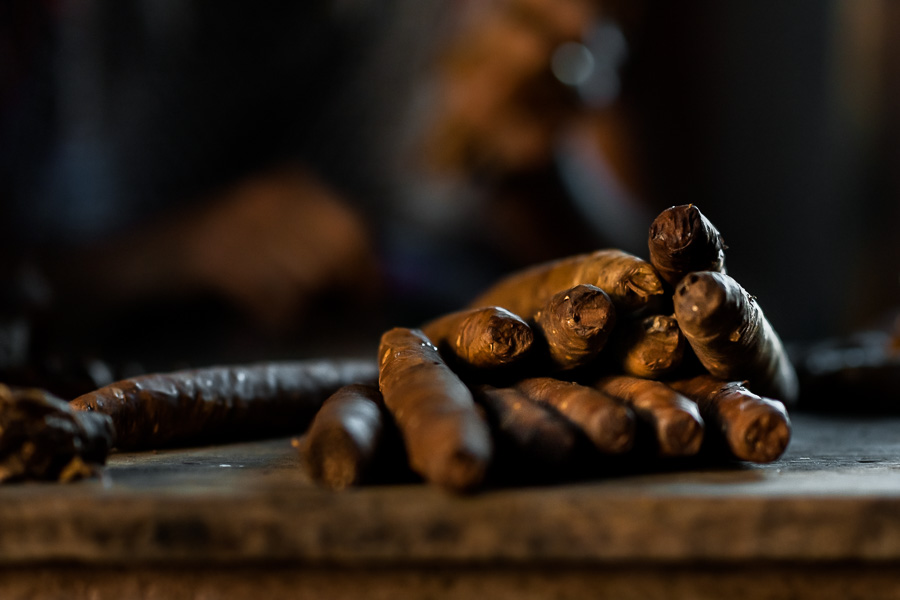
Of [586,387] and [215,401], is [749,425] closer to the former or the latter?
[586,387]

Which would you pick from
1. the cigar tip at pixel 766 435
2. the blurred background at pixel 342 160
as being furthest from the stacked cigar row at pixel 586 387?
the blurred background at pixel 342 160

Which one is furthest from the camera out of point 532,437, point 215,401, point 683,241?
A: point 215,401

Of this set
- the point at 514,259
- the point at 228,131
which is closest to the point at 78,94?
the point at 228,131

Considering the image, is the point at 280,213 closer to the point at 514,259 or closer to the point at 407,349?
the point at 514,259

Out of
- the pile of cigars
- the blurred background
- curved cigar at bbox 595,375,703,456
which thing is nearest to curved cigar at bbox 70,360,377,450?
the pile of cigars

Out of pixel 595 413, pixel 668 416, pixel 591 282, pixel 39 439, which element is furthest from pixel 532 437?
pixel 39 439
